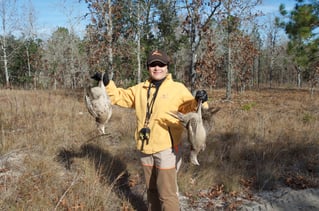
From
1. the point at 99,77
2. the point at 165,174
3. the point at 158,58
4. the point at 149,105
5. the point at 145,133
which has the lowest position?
the point at 165,174

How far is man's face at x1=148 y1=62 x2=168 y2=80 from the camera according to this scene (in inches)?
98.4

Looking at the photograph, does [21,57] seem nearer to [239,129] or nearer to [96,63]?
[96,63]

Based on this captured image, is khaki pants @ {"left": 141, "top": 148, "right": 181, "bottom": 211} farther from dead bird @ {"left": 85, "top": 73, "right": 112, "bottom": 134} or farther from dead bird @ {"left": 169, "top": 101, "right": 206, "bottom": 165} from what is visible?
dead bird @ {"left": 85, "top": 73, "right": 112, "bottom": 134}

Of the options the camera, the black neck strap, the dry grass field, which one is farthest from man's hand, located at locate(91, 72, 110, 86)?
the dry grass field

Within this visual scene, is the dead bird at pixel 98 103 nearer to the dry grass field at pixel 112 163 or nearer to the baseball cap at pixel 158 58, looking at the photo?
the baseball cap at pixel 158 58

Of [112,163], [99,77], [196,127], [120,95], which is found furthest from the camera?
[112,163]

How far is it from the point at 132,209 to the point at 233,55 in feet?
58.7

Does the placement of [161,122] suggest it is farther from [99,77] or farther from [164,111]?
[99,77]

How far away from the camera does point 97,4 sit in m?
10.2

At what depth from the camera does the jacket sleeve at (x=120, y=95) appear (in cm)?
247

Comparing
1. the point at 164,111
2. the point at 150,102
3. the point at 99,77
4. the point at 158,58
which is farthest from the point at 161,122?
the point at 99,77

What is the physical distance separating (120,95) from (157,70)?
1.45 ft

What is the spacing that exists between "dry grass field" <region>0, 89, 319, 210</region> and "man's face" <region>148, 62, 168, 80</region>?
630mm

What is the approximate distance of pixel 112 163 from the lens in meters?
4.06
